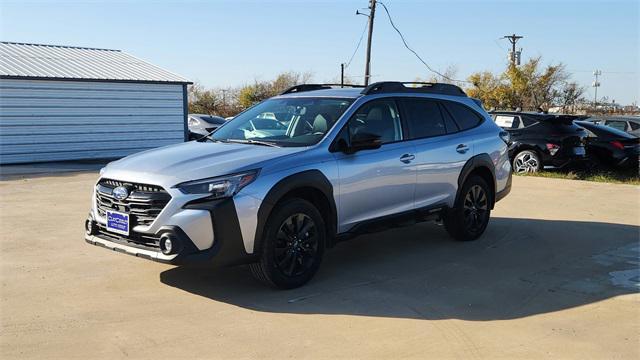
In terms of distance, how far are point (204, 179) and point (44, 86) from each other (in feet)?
51.8

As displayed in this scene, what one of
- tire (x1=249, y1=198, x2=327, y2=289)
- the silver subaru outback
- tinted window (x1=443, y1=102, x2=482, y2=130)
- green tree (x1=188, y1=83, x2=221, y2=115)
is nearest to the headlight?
the silver subaru outback

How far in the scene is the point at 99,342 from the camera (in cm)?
417

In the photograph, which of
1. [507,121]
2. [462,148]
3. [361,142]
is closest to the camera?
[361,142]

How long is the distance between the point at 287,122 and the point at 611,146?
11426 mm

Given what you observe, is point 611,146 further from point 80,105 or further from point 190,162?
point 80,105

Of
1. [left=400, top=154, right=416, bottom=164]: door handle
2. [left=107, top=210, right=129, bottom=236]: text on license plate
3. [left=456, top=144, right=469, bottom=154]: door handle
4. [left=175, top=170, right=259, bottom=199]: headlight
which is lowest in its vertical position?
[left=107, top=210, right=129, bottom=236]: text on license plate

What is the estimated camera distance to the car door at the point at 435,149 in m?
6.61

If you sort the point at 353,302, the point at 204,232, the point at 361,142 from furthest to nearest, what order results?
the point at 361,142, the point at 353,302, the point at 204,232

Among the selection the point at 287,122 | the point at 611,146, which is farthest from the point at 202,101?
the point at 287,122

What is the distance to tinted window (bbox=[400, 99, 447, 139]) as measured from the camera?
6.64m

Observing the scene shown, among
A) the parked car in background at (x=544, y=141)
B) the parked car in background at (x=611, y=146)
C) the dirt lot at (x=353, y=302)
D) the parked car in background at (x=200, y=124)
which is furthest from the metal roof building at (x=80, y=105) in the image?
the parked car in background at (x=611, y=146)

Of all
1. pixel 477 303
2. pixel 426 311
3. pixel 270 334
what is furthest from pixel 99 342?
pixel 477 303

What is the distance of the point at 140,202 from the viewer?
498cm

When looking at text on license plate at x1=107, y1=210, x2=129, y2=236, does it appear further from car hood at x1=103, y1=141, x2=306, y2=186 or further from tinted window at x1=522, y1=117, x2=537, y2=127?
tinted window at x1=522, y1=117, x2=537, y2=127
